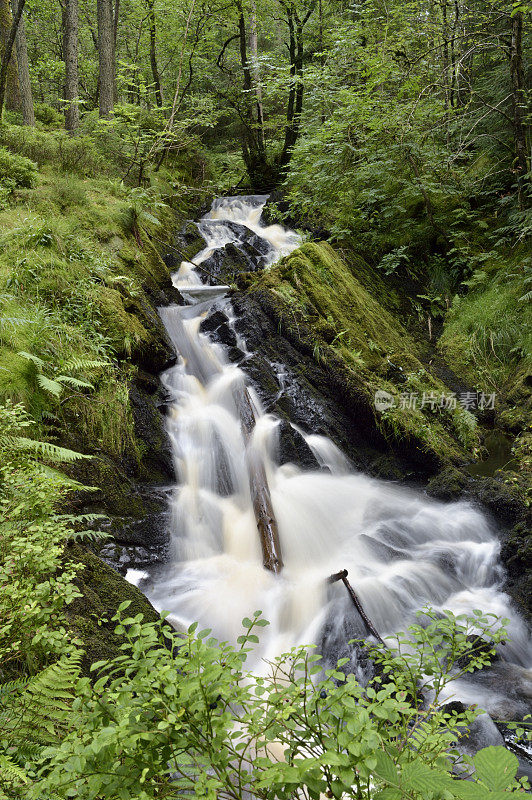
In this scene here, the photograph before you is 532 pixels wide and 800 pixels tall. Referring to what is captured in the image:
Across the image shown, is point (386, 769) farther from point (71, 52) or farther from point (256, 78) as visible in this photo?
point (256, 78)

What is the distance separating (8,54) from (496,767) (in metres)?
10.3

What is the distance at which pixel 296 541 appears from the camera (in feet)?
17.1

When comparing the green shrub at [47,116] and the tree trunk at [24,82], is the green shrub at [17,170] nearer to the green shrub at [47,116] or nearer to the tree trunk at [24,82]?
the tree trunk at [24,82]

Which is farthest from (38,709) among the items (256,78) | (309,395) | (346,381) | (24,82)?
(256,78)

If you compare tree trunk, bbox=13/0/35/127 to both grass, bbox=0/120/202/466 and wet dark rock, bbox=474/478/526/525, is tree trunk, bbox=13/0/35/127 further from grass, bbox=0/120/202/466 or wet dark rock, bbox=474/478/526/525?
wet dark rock, bbox=474/478/526/525

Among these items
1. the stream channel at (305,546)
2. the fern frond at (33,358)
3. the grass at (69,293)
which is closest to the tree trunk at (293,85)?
the grass at (69,293)

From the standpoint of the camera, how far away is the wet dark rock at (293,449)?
245 inches

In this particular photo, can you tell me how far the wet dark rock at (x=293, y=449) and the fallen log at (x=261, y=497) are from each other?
0.43 metres

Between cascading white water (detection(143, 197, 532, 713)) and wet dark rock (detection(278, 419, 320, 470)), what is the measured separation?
0.11m

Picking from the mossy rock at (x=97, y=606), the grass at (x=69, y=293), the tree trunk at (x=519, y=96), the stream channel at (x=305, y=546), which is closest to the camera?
the mossy rock at (x=97, y=606)

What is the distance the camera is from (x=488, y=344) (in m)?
8.76

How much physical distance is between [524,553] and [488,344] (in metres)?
4.93

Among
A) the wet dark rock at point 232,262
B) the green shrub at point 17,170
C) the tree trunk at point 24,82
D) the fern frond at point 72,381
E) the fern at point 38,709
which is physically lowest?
the fern at point 38,709

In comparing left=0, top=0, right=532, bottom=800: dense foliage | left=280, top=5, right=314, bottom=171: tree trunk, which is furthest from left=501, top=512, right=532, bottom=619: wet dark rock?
left=280, top=5, right=314, bottom=171: tree trunk
